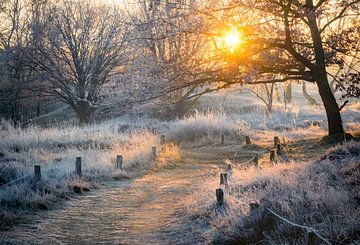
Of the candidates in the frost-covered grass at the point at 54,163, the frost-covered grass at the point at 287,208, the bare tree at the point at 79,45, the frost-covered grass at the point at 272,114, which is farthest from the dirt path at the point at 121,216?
the bare tree at the point at 79,45

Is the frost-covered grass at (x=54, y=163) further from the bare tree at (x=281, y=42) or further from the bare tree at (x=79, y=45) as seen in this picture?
the bare tree at (x=79, y=45)

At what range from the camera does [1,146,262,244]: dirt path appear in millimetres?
8203

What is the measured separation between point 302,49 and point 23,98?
28073mm

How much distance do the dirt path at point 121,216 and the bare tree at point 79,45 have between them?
24.4 metres

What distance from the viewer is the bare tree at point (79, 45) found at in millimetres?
37594

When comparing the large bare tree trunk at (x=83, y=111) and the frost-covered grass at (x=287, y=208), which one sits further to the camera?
the large bare tree trunk at (x=83, y=111)

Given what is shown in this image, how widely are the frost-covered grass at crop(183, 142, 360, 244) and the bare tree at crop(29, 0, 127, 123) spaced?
94.6ft

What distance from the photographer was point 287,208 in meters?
6.73

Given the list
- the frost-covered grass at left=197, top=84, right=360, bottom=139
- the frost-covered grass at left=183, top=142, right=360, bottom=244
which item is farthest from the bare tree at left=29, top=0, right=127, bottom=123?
the frost-covered grass at left=183, top=142, right=360, bottom=244

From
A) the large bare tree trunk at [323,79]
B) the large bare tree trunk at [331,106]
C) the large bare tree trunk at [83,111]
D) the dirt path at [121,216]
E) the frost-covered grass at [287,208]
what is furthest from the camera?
the large bare tree trunk at [83,111]

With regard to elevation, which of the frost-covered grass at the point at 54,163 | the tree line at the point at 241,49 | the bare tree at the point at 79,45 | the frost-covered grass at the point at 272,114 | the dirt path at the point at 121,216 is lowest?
the dirt path at the point at 121,216

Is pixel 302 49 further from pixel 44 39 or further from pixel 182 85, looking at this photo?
pixel 44 39

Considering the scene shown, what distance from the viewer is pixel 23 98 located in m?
39.6

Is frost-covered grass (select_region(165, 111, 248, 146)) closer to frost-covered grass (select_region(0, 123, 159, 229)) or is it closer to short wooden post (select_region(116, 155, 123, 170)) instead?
frost-covered grass (select_region(0, 123, 159, 229))
